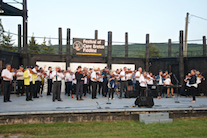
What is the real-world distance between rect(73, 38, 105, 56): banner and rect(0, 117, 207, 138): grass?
32.3 ft

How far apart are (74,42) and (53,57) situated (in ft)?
7.02

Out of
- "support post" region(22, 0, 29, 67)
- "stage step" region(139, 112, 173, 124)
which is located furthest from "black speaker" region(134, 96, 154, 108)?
"support post" region(22, 0, 29, 67)


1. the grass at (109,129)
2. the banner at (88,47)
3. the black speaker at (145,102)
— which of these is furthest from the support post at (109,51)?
the grass at (109,129)

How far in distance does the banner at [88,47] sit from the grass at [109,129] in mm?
9843

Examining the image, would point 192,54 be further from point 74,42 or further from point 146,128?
point 146,128

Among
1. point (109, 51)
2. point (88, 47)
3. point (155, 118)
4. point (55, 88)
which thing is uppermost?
point (88, 47)

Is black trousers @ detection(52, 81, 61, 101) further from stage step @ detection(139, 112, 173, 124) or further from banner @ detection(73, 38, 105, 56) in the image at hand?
banner @ detection(73, 38, 105, 56)

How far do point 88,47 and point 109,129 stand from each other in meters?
10.7

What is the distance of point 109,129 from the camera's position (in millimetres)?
7254

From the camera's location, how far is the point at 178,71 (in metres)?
17.0

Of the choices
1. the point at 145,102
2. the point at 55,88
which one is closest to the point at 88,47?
the point at 55,88

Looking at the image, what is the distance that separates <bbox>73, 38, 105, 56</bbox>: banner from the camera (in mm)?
16859

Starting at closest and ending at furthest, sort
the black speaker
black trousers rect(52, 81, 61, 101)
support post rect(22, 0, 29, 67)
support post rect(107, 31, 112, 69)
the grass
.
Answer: the grass < the black speaker < black trousers rect(52, 81, 61, 101) < support post rect(22, 0, 29, 67) < support post rect(107, 31, 112, 69)

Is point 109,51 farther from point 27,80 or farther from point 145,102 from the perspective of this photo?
point 145,102
